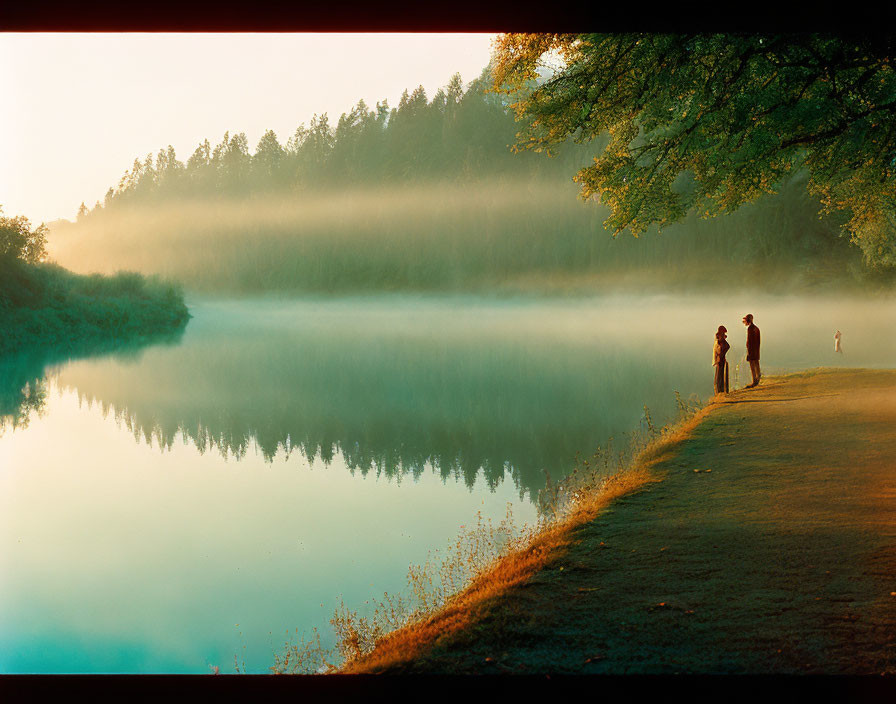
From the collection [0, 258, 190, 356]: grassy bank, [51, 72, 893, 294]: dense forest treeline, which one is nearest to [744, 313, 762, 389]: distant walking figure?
[0, 258, 190, 356]: grassy bank

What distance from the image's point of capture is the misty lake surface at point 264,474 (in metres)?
10.2

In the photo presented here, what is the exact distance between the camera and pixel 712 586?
6637mm

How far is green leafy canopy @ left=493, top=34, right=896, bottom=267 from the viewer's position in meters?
11.8

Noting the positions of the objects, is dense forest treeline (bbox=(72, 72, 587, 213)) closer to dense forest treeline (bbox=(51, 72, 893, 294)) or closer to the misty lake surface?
dense forest treeline (bbox=(51, 72, 893, 294))

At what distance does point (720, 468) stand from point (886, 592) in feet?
18.0

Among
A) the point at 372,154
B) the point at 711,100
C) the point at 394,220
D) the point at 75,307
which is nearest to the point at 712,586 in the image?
the point at 711,100

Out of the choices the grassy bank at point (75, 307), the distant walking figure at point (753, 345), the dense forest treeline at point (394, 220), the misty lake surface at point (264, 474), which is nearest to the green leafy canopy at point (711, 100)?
the misty lake surface at point (264, 474)

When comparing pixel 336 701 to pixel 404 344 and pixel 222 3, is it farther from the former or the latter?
pixel 404 344

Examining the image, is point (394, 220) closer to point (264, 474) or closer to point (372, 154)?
point (372, 154)

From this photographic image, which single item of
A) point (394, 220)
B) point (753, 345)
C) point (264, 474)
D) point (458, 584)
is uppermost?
point (394, 220)

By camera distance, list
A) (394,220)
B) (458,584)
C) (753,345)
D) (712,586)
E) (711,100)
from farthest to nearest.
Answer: (394,220), (753,345), (711,100), (458,584), (712,586)

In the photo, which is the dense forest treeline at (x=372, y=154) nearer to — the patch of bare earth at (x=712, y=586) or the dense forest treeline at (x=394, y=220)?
the dense forest treeline at (x=394, y=220)

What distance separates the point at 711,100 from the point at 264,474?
1218cm

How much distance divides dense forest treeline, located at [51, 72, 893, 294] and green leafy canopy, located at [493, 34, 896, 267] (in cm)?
9221
